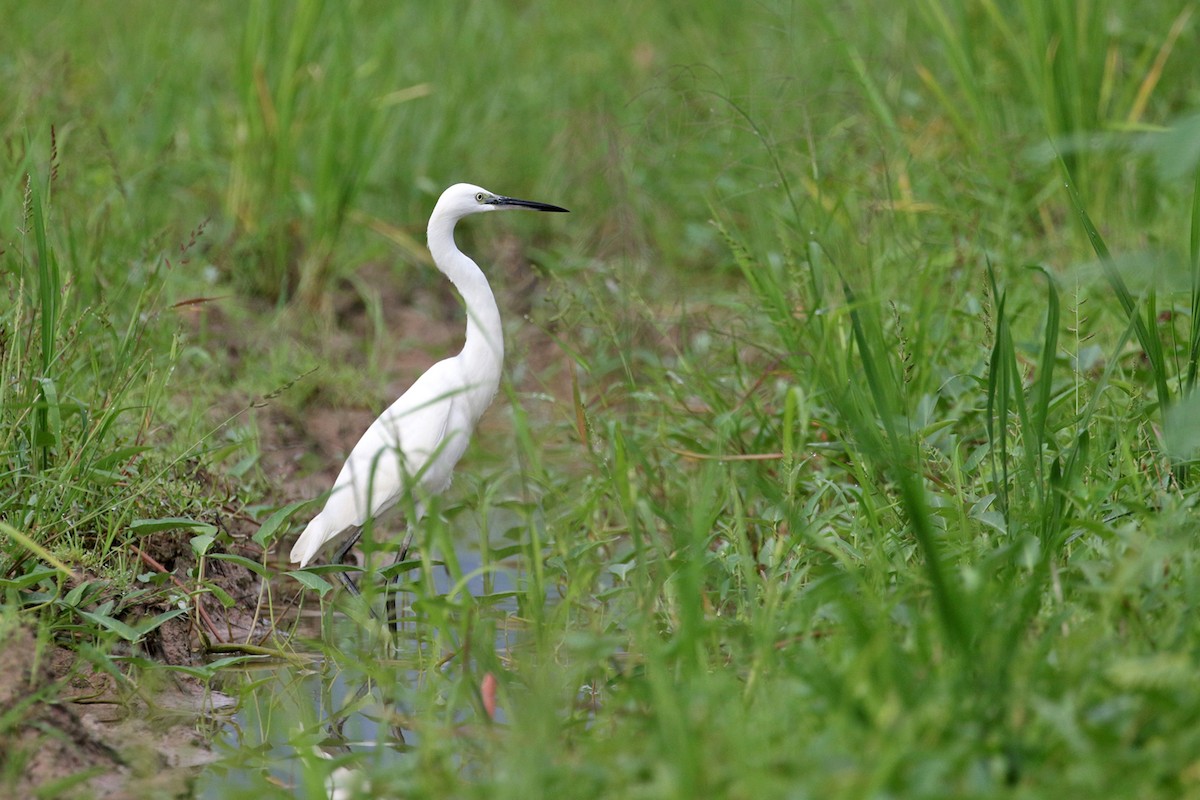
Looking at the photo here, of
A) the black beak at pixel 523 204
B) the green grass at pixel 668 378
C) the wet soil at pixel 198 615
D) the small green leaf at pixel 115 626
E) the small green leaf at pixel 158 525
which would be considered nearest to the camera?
the green grass at pixel 668 378

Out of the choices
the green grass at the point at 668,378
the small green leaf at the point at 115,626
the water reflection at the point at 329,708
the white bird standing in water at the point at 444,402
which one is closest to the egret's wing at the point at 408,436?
the white bird standing in water at the point at 444,402

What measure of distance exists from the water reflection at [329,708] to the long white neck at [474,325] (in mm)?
728

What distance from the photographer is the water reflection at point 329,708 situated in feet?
8.34

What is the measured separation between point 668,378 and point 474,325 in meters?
0.64

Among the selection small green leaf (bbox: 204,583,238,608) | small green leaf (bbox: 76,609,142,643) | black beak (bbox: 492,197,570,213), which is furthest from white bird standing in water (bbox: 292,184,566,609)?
small green leaf (bbox: 76,609,142,643)

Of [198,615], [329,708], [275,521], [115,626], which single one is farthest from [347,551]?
[115,626]

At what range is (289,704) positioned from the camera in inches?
120

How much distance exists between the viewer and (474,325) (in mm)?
3852

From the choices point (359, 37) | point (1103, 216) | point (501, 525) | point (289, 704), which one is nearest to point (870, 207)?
point (1103, 216)

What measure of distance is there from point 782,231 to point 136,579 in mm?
1924

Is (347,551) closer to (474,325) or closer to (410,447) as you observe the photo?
(410,447)

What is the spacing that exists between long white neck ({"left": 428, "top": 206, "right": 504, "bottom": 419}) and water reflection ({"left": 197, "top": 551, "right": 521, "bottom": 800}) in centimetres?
73

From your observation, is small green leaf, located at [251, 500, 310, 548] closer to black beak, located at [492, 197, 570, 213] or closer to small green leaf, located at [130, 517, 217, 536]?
small green leaf, located at [130, 517, 217, 536]

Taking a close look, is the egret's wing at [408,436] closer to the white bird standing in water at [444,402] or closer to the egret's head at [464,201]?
the white bird standing in water at [444,402]
